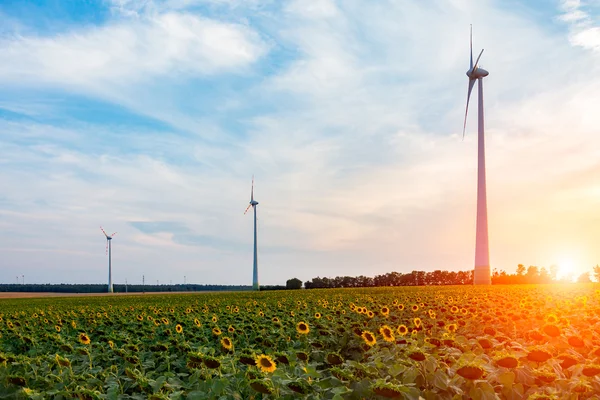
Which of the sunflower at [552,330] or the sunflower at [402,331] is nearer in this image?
the sunflower at [552,330]

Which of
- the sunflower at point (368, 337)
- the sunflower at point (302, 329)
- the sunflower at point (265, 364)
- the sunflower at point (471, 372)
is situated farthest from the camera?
the sunflower at point (302, 329)

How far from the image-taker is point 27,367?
293 inches

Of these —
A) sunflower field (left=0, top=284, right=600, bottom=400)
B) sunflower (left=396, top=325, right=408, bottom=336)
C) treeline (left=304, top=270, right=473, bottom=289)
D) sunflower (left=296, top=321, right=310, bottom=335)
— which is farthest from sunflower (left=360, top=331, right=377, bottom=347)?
treeline (left=304, top=270, right=473, bottom=289)

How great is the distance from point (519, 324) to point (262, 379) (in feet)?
23.2

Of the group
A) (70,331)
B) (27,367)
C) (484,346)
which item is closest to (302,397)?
(484,346)

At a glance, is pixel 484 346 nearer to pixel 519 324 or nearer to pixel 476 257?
pixel 519 324

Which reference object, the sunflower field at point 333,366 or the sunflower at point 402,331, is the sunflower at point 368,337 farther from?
the sunflower at point 402,331

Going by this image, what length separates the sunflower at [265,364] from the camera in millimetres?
5961

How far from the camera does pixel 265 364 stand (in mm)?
6031

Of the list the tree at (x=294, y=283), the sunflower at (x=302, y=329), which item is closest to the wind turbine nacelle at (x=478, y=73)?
the tree at (x=294, y=283)

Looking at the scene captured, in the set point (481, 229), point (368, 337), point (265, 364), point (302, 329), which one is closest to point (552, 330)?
point (368, 337)

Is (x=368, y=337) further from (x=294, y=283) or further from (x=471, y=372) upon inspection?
(x=294, y=283)

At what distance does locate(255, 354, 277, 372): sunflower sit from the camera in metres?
5.96

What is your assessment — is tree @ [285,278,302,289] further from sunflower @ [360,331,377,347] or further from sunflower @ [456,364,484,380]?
sunflower @ [456,364,484,380]
